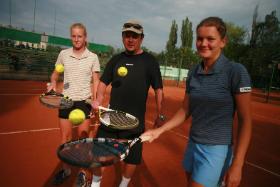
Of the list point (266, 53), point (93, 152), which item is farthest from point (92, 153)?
point (266, 53)

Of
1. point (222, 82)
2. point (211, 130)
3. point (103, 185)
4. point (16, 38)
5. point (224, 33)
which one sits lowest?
point (103, 185)

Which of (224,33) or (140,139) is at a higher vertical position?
(224,33)

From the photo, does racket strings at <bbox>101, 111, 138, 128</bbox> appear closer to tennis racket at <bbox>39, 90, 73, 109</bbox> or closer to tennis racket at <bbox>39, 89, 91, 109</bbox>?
tennis racket at <bbox>39, 89, 91, 109</bbox>

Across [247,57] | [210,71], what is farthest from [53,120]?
[247,57]

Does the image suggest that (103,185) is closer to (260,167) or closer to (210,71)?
(210,71)

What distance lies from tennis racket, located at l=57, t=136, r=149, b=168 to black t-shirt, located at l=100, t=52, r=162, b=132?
102 cm

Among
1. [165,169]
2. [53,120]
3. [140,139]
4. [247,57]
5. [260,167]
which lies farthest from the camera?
[247,57]

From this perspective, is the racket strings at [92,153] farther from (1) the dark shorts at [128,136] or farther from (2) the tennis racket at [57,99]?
(2) the tennis racket at [57,99]

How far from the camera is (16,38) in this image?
63.0 ft

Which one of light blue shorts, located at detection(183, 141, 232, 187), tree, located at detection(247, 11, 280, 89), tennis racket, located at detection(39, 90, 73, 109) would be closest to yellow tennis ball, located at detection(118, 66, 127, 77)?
tennis racket, located at detection(39, 90, 73, 109)

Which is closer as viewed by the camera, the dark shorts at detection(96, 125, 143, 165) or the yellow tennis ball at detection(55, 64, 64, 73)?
the dark shorts at detection(96, 125, 143, 165)

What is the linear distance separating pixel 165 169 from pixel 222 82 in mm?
3392

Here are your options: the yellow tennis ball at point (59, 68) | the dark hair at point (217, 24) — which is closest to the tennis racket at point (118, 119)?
the dark hair at point (217, 24)

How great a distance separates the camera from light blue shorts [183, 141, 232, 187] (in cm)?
223
